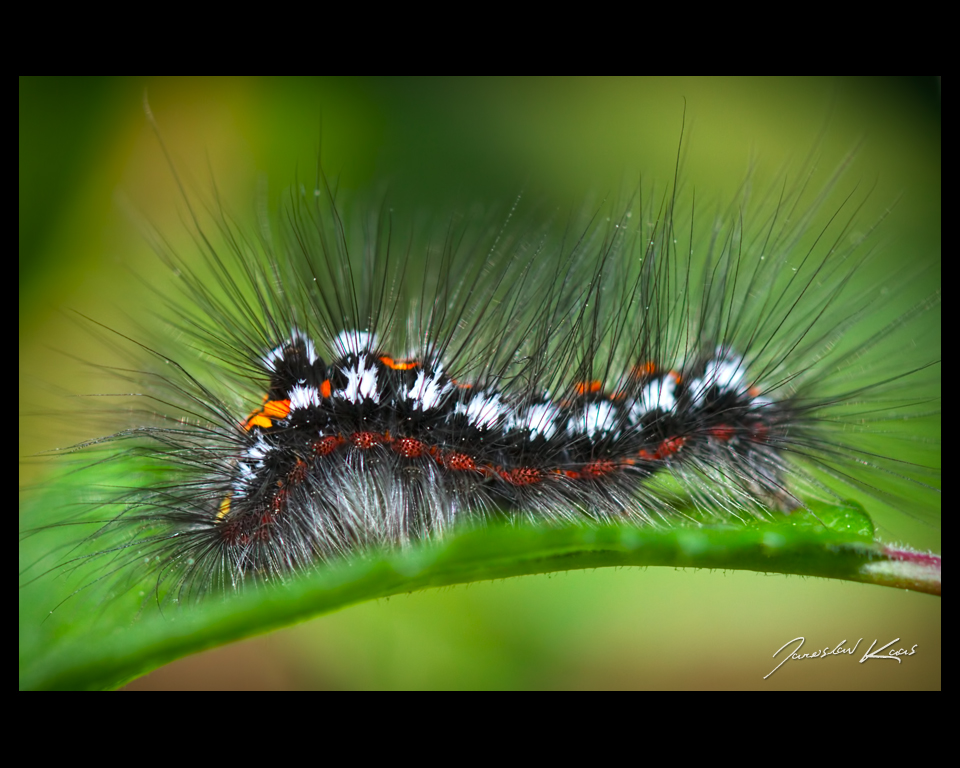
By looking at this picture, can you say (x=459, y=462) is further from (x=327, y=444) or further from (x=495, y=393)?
(x=327, y=444)

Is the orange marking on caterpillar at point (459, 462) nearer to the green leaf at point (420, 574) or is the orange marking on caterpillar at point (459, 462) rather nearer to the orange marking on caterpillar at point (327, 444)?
the orange marking on caterpillar at point (327, 444)

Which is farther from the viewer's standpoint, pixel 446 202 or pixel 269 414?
pixel 446 202

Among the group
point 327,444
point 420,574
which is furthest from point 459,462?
point 420,574

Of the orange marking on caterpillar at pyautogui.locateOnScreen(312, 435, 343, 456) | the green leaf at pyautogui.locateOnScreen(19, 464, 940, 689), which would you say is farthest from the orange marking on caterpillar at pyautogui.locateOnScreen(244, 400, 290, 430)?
the green leaf at pyautogui.locateOnScreen(19, 464, 940, 689)

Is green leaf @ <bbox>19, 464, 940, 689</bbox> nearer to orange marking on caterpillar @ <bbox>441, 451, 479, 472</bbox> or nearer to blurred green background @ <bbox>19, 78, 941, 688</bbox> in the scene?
orange marking on caterpillar @ <bbox>441, 451, 479, 472</bbox>
